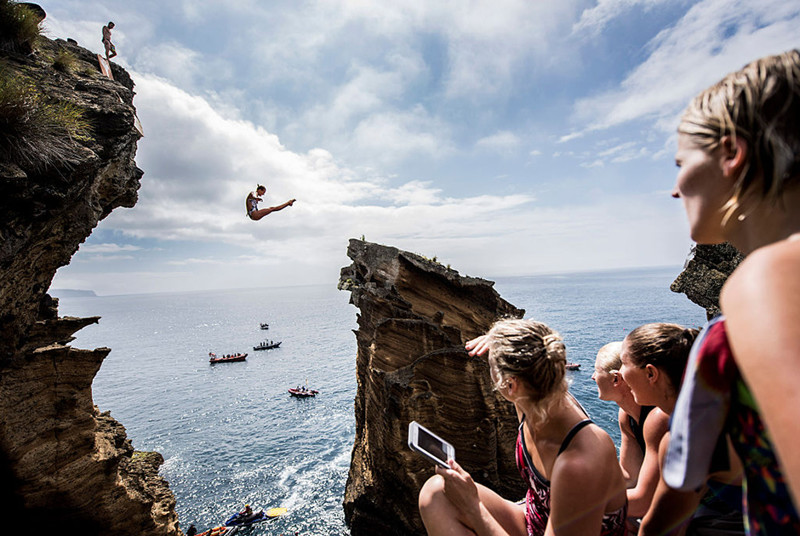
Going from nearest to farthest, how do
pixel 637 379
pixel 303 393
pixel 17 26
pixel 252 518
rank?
pixel 637 379, pixel 17 26, pixel 252 518, pixel 303 393

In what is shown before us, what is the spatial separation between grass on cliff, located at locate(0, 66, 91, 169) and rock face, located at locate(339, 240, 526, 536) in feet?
26.3

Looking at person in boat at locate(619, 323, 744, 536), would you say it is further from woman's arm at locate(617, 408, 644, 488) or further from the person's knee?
the person's knee

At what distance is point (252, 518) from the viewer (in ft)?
72.0

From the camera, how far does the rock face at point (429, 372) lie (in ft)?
39.2

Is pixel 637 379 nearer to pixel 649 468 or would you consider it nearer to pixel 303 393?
pixel 649 468

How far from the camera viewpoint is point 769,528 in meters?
1.18

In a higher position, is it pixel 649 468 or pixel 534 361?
pixel 534 361

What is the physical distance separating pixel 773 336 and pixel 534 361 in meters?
1.86

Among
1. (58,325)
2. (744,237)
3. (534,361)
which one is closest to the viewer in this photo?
(744,237)

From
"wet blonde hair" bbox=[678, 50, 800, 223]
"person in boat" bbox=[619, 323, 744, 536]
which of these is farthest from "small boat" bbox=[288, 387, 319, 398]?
"wet blonde hair" bbox=[678, 50, 800, 223]

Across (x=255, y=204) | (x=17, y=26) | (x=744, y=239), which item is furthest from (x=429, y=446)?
(x=17, y=26)

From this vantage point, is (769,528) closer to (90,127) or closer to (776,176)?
(776,176)

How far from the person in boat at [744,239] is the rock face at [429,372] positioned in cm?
1074

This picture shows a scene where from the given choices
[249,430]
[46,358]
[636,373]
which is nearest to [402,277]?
[636,373]
